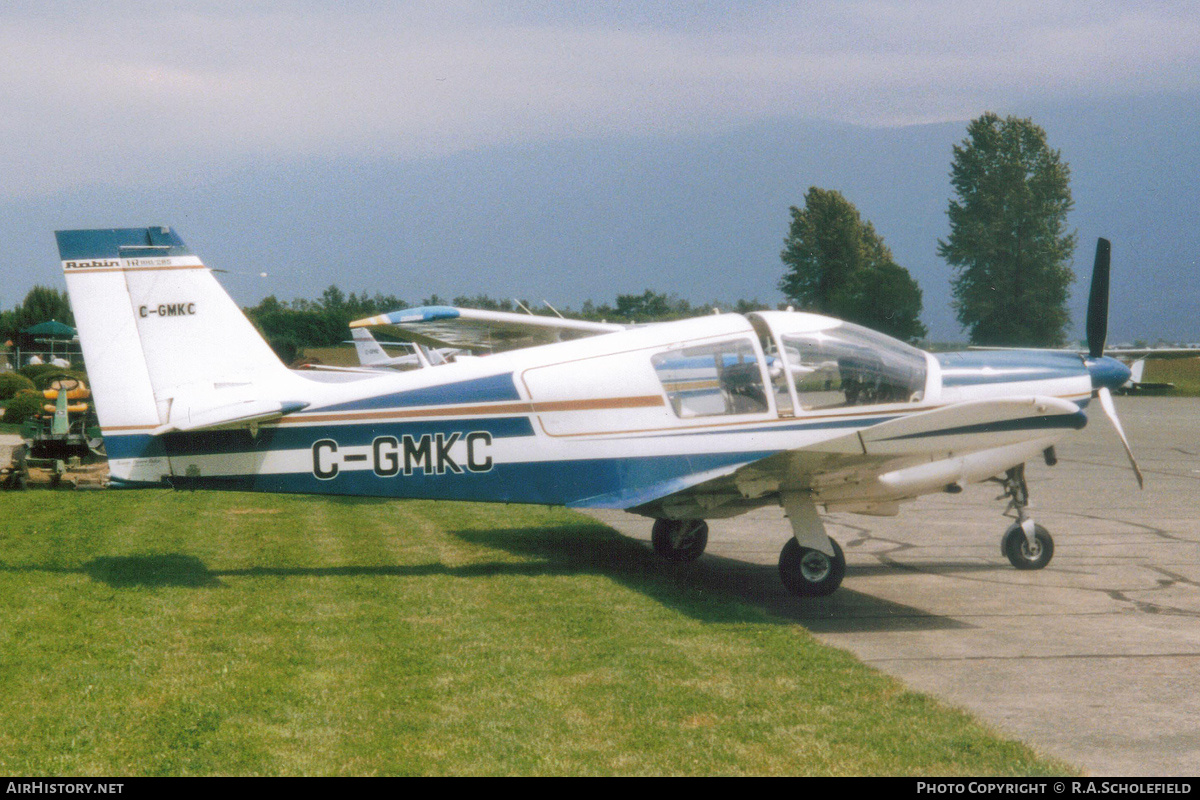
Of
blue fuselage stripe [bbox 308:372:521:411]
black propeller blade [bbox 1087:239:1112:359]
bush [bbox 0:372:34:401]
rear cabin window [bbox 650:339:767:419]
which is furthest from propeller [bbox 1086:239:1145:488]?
bush [bbox 0:372:34:401]

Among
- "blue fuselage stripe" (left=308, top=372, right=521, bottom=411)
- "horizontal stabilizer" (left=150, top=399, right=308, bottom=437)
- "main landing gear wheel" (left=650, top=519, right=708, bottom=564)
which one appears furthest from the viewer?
"main landing gear wheel" (left=650, top=519, right=708, bottom=564)

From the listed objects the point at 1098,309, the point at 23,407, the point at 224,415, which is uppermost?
the point at 23,407

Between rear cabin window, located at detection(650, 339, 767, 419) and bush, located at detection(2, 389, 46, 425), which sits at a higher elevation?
bush, located at detection(2, 389, 46, 425)

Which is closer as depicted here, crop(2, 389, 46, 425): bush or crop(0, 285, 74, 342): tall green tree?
crop(2, 389, 46, 425): bush

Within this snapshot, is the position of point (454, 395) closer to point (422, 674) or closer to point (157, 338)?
point (157, 338)

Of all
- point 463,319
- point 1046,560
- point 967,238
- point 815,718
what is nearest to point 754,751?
point 815,718

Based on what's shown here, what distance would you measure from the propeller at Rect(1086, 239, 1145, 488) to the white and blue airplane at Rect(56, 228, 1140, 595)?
95 cm

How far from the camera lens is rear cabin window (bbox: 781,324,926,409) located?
28.3ft

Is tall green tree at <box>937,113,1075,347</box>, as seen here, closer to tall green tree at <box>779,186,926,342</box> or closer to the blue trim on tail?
tall green tree at <box>779,186,926,342</box>

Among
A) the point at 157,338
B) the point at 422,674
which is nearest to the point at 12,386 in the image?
the point at 157,338

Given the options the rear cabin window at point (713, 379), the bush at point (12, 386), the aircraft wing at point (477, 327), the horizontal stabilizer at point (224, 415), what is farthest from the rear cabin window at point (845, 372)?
the bush at point (12, 386)

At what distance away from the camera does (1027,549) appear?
9.82 meters

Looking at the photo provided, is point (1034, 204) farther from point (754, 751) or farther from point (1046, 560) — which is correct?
point (754, 751)

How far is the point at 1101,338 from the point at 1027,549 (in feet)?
7.13
